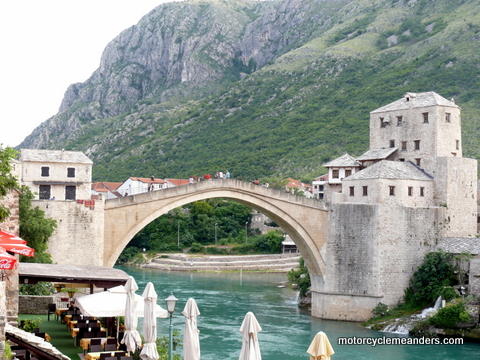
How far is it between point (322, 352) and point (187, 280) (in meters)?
43.2

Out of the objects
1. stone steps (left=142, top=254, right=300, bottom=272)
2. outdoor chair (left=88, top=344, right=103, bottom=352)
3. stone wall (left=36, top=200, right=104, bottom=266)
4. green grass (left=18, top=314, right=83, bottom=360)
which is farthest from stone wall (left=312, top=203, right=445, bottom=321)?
stone steps (left=142, top=254, right=300, bottom=272)

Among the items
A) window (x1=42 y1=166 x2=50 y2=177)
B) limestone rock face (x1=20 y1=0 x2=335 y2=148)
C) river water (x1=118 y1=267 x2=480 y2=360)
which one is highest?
limestone rock face (x1=20 y1=0 x2=335 y2=148)

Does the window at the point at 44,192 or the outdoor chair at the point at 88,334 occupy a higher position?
the window at the point at 44,192

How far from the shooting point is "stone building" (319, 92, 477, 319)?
115 feet

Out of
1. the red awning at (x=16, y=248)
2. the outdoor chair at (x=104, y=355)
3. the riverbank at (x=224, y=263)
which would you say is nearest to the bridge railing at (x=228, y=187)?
the outdoor chair at (x=104, y=355)

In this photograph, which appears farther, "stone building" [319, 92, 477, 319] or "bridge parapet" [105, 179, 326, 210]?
"stone building" [319, 92, 477, 319]

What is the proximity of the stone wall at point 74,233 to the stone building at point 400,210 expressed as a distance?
41.6 ft

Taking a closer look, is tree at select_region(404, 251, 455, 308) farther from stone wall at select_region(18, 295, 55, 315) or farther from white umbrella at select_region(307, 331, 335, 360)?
white umbrella at select_region(307, 331, 335, 360)

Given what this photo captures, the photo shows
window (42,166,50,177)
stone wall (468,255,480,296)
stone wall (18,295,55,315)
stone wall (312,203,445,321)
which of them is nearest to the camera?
stone wall (18,295,55,315)

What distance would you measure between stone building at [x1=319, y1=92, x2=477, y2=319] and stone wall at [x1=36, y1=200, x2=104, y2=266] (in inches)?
500

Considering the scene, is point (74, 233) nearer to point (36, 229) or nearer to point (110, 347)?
point (36, 229)

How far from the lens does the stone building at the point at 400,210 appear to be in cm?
3509

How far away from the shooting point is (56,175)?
140ft

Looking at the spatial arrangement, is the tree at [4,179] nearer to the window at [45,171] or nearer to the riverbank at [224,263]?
the window at [45,171]
